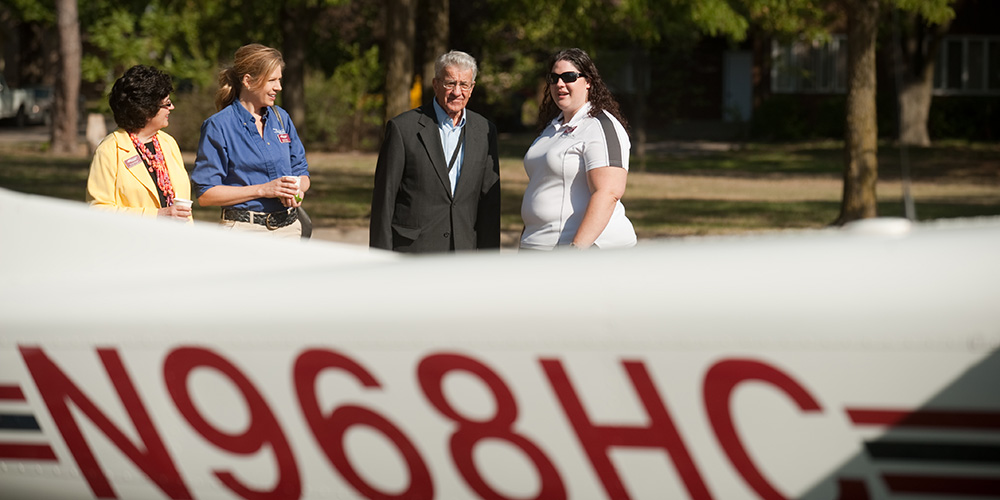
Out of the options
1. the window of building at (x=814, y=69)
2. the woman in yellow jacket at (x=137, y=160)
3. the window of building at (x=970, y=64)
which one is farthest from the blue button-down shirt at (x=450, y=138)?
the window of building at (x=970, y=64)

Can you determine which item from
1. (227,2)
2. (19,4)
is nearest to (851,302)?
(227,2)

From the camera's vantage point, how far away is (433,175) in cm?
494

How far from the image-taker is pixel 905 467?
96.8 inches

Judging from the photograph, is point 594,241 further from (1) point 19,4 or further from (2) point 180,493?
(1) point 19,4

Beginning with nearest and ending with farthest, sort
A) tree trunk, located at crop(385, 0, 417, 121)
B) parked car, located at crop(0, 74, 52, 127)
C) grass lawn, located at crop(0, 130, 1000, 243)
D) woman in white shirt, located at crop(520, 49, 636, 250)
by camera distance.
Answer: woman in white shirt, located at crop(520, 49, 636, 250) < tree trunk, located at crop(385, 0, 417, 121) < grass lawn, located at crop(0, 130, 1000, 243) < parked car, located at crop(0, 74, 52, 127)

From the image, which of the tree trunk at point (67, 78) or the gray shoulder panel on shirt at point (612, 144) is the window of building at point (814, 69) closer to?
the tree trunk at point (67, 78)

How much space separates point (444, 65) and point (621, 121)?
78 cm

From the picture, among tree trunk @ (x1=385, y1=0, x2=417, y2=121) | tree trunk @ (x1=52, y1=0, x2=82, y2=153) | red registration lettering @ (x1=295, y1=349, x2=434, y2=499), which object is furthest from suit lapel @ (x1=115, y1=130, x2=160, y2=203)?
tree trunk @ (x1=52, y1=0, x2=82, y2=153)

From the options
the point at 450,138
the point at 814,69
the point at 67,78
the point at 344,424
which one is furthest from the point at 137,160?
the point at 814,69

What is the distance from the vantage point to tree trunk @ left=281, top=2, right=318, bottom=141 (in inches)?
1034

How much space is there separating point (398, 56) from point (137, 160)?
8988 mm

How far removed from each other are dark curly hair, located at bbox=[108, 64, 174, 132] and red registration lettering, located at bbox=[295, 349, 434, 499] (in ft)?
7.46

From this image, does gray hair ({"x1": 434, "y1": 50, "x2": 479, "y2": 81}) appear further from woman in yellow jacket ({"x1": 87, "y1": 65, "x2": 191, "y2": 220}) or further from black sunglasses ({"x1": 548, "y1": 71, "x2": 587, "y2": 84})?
woman in yellow jacket ({"x1": 87, "y1": 65, "x2": 191, "y2": 220})

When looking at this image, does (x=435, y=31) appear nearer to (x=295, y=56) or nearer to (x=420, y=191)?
(x=420, y=191)
